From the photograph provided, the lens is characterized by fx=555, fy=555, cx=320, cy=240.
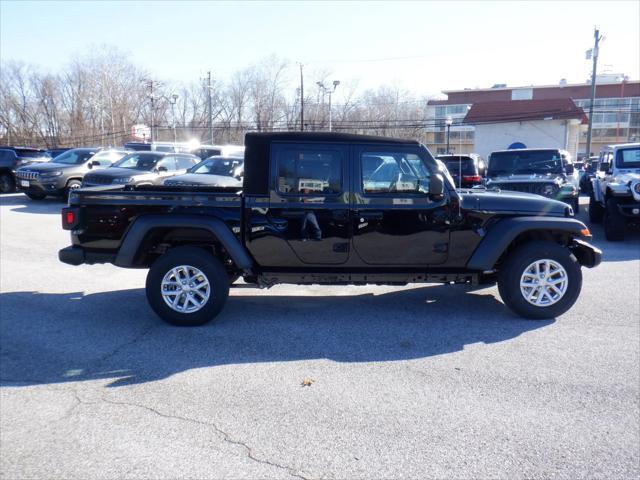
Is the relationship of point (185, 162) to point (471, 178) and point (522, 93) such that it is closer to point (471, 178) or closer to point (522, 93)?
point (471, 178)

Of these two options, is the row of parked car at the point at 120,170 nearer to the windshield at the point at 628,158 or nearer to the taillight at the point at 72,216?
the taillight at the point at 72,216

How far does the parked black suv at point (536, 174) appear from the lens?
501 inches

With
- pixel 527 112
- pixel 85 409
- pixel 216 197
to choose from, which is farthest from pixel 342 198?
pixel 527 112

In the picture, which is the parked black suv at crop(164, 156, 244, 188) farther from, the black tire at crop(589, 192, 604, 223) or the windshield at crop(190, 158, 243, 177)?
the black tire at crop(589, 192, 604, 223)

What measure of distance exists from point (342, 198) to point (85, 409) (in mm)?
3007

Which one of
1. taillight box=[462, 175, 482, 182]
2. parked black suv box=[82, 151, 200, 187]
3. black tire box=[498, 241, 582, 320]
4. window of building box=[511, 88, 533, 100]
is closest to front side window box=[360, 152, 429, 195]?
black tire box=[498, 241, 582, 320]

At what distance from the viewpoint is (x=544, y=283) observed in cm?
580

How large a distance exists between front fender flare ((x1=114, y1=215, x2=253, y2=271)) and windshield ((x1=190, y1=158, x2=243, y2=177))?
8.70 m

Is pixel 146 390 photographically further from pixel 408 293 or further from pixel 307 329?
pixel 408 293

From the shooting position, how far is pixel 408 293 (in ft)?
23.0

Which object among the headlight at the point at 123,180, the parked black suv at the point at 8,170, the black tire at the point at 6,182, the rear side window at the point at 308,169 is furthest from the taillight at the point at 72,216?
the black tire at the point at 6,182

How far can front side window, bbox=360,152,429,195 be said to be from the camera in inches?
223

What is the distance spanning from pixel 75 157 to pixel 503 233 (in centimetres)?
1654

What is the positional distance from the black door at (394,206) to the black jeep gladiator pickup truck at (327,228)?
0.01m
